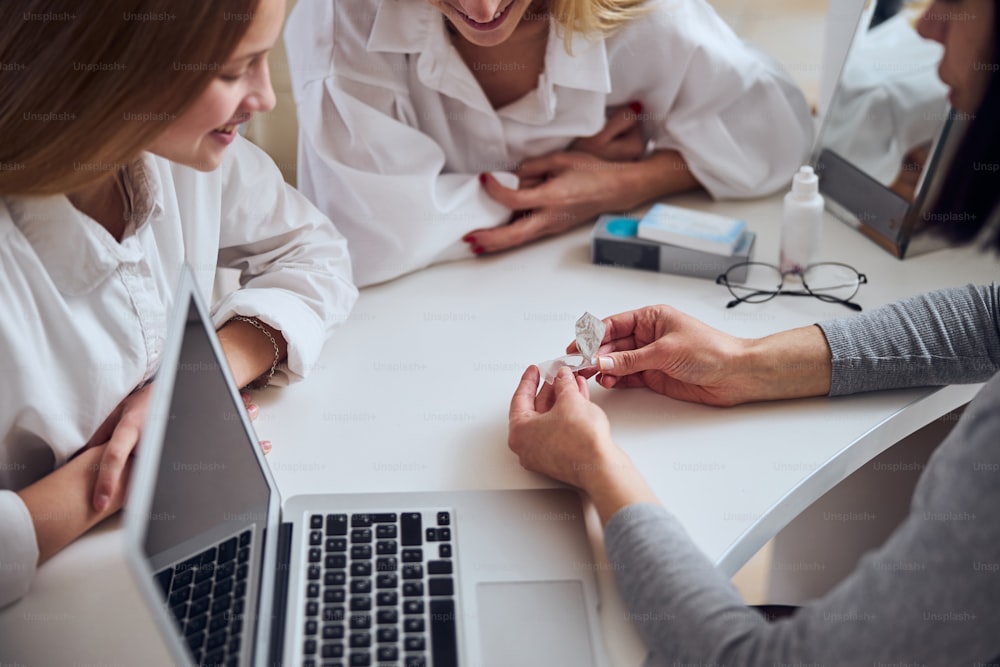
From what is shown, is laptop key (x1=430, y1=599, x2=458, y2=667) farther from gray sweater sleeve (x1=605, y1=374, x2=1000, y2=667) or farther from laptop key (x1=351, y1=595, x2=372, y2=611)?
gray sweater sleeve (x1=605, y1=374, x2=1000, y2=667)

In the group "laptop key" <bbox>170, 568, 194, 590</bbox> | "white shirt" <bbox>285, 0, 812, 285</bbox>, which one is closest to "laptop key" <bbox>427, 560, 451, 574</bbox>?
"laptop key" <bbox>170, 568, 194, 590</bbox>

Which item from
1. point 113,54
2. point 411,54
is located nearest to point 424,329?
point 411,54

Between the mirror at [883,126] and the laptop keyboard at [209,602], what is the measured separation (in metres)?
1.00

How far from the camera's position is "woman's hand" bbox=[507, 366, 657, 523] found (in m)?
0.89

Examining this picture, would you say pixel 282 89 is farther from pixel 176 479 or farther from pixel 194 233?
pixel 176 479

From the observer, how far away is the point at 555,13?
1348 millimetres

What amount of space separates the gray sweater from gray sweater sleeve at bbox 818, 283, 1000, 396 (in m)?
0.33

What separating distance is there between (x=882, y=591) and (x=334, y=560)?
1.51 ft

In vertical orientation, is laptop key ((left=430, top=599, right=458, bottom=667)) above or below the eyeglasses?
above

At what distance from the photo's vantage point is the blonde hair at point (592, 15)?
4.37 feet

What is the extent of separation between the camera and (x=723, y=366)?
1.05 meters

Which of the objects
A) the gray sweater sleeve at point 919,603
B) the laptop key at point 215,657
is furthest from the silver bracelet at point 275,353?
the gray sweater sleeve at point 919,603

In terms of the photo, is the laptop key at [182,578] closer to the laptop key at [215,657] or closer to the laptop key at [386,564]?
the laptop key at [215,657]

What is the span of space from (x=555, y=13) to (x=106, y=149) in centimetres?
70
